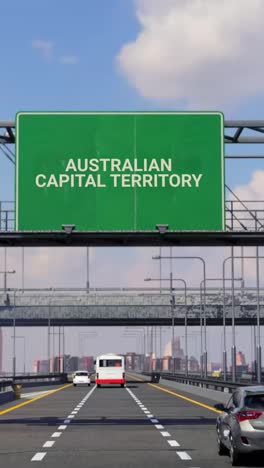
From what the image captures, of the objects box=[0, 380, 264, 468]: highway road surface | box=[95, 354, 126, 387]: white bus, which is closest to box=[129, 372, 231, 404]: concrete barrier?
box=[95, 354, 126, 387]: white bus

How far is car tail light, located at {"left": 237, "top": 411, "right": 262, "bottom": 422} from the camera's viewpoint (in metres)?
16.5

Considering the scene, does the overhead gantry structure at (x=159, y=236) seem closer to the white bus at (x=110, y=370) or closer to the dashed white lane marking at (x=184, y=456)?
the dashed white lane marking at (x=184, y=456)

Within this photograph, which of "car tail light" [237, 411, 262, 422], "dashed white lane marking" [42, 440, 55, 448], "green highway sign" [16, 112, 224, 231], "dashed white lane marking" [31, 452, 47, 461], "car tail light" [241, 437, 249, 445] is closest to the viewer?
"car tail light" [241, 437, 249, 445]

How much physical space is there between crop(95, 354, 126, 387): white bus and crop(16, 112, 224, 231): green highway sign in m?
59.3

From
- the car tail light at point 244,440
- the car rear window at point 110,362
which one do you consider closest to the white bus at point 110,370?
the car rear window at point 110,362

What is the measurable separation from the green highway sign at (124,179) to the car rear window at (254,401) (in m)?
9.37

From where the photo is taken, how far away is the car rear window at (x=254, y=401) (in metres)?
16.9

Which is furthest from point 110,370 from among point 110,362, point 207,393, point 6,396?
Result: point 6,396

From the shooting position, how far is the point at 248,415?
54.4ft

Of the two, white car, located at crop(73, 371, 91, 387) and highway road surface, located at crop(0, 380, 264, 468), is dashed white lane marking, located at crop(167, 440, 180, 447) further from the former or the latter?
white car, located at crop(73, 371, 91, 387)

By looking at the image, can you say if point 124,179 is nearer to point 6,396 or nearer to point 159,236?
point 159,236

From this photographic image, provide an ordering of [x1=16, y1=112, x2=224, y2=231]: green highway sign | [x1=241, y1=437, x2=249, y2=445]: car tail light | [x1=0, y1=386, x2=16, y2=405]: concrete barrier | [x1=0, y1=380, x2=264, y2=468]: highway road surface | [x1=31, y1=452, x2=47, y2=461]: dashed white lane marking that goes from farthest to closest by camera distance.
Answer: [x1=0, y1=386, x2=16, y2=405]: concrete barrier, [x1=16, y1=112, x2=224, y2=231]: green highway sign, [x1=31, y1=452, x2=47, y2=461]: dashed white lane marking, [x1=0, y1=380, x2=264, y2=468]: highway road surface, [x1=241, y1=437, x2=249, y2=445]: car tail light

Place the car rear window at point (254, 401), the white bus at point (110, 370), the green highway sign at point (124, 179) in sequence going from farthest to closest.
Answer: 1. the white bus at point (110, 370)
2. the green highway sign at point (124, 179)
3. the car rear window at point (254, 401)

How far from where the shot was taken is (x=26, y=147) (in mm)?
27156
